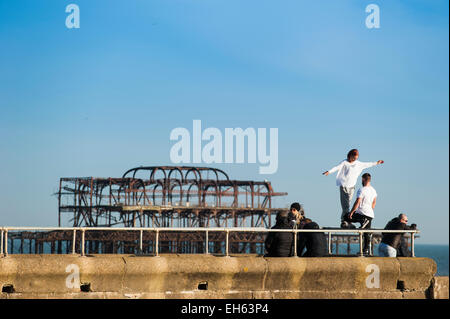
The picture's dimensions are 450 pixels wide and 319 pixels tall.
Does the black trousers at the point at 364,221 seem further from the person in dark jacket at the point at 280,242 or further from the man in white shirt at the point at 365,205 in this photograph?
the person in dark jacket at the point at 280,242

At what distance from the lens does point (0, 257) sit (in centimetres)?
814

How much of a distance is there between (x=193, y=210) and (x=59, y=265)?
197 feet

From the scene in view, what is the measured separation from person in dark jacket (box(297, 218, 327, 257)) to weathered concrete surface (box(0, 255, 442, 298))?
519mm

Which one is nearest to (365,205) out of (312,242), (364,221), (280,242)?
(364,221)

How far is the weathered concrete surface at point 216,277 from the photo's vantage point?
820cm

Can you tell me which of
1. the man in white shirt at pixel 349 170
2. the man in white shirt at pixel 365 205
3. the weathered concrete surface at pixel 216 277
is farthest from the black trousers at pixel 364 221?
the weathered concrete surface at pixel 216 277

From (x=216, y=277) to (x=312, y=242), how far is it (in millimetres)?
1606

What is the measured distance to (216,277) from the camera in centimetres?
870

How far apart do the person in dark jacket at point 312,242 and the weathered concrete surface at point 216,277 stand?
52 centimetres

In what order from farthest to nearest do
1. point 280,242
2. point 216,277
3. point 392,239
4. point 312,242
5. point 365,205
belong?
1. point 365,205
2. point 392,239
3. point 312,242
4. point 280,242
5. point 216,277

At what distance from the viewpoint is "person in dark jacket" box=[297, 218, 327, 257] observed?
9.60m

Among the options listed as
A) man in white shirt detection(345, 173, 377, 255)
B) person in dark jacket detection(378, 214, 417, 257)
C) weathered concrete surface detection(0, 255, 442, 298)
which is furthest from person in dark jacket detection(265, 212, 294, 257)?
man in white shirt detection(345, 173, 377, 255)

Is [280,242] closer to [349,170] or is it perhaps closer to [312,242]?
[312,242]
